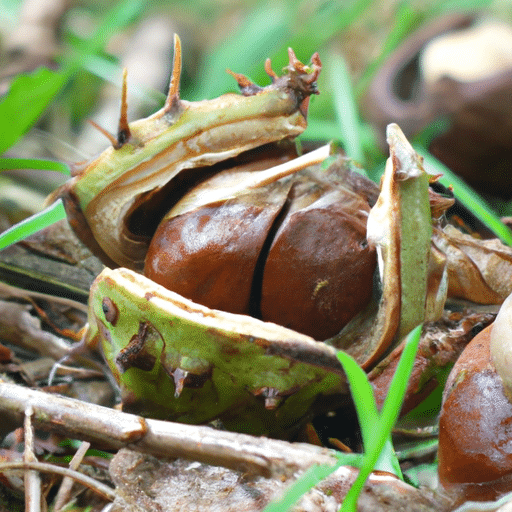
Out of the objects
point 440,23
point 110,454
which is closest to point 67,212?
point 110,454

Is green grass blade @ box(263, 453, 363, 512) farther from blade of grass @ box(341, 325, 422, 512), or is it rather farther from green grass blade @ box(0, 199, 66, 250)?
green grass blade @ box(0, 199, 66, 250)

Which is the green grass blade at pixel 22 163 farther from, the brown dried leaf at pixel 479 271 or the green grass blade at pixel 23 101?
the brown dried leaf at pixel 479 271

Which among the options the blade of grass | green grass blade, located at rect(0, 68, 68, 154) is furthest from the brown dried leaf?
green grass blade, located at rect(0, 68, 68, 154)

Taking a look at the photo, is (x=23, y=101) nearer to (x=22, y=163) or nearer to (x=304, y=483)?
(x=22, y=163)

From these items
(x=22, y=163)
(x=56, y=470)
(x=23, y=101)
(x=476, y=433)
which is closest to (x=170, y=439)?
(x=56, y=470)

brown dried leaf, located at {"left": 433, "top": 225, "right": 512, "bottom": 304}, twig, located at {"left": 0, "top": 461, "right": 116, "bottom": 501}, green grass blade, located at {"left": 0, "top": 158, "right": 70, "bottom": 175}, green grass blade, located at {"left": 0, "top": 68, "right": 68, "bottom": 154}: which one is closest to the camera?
twig, located at {"left": 0, "top": 461, "right": 116, "bottom": 501}

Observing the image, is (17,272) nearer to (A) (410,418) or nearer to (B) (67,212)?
(B) (67,212)
